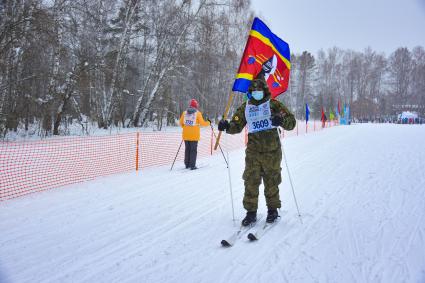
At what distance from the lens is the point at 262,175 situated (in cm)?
415

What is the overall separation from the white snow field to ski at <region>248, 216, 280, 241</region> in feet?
0.23

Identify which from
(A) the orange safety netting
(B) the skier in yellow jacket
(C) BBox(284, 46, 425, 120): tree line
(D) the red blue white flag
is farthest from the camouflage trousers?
(C) BBox(284, 46, 425, 120): tree line

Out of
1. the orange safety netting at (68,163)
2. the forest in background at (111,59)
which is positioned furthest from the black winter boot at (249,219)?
the forest in background at (111,59)

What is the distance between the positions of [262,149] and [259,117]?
0.43 meters

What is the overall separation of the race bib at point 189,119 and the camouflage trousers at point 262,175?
14.2 ft

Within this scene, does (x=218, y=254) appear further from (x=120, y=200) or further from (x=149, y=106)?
(x=149, y=106)

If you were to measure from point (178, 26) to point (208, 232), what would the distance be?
19120 millimetres

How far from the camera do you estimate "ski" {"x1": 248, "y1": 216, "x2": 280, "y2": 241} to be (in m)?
3.57

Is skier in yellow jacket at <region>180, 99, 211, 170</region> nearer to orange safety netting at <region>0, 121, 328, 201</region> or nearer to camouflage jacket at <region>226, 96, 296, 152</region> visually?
orange safety netting at <region>0, 121, 328, 201</region>

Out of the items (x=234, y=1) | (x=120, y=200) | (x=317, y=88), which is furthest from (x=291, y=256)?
(x=317, y=88)

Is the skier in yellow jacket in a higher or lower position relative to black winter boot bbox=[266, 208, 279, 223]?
higher

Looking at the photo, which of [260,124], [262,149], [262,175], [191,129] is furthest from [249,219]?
[191,129]

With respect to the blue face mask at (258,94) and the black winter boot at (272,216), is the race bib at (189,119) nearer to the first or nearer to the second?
the blue face mask at (258,94)

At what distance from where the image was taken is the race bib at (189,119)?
8.31 m
